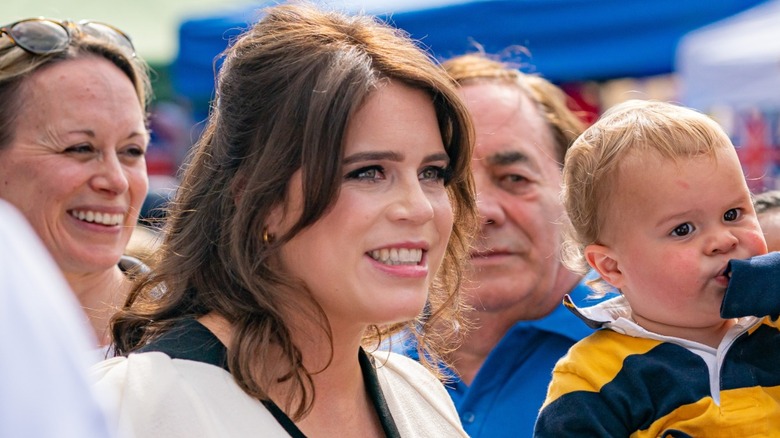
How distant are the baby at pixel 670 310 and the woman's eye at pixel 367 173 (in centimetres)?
53

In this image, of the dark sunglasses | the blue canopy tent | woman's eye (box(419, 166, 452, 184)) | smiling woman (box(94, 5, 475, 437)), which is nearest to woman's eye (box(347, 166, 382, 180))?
smiling woman (box(94, 5, 475, 437))

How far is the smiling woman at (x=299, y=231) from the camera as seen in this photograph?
230 cm

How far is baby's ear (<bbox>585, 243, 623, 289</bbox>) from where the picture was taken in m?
2.53

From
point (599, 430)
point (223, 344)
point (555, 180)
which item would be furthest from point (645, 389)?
point (555, 180)

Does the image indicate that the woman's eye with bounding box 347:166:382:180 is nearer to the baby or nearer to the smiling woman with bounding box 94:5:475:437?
the smiling woman with bounding box 94:5:475:437

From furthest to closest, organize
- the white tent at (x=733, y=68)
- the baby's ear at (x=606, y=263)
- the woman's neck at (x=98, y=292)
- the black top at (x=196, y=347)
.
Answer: the white tent at (x=733, y=68) → the woman's neck at (x=98, y=292) → the baby's ear at (x=606, y=263) → the black top at (x=196, y=347)

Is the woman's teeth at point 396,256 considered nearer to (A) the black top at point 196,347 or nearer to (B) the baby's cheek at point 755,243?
(A) the black top at point 196,347

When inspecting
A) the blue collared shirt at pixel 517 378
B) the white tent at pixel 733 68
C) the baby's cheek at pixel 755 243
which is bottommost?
the blue collared shirt at pixel 517 378

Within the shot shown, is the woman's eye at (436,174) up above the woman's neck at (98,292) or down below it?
above

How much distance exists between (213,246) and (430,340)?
0.82m

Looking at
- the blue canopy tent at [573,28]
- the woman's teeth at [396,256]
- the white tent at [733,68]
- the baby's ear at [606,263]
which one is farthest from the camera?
the blue canopy tent at [573,28]

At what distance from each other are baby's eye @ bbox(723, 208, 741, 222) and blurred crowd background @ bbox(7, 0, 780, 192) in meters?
2.73

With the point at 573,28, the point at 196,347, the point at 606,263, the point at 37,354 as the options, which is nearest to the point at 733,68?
the point at 573,28

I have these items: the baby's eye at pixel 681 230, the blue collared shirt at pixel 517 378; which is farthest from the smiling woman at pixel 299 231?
the blue collared shirt at pixel 517 378
